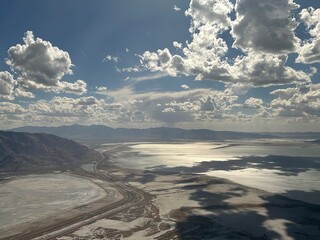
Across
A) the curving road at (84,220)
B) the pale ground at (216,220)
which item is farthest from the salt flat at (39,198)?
the pale ground at (216,220)

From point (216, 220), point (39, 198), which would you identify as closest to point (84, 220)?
point (216, 220)

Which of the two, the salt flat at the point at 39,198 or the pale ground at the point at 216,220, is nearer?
the pale ground at the point at 216,220

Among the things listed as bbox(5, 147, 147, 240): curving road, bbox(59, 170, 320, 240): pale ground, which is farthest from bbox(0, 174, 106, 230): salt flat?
bbox(59, 170, 320, 240): pale ground

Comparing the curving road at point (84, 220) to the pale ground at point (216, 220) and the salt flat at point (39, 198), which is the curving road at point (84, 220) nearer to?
the pale ground at point (216, 220)

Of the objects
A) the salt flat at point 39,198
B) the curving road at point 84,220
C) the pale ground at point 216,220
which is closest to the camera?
the pale ground at point 216,220

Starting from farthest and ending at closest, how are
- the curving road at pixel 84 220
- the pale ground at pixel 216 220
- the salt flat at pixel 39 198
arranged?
the salt flat at pixel 39 198 → the curving road at pixel 84 220 → the pale ground at pixel 216 220

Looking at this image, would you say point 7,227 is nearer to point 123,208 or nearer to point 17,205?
point 17,205

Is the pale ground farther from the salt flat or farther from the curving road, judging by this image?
the salt flat

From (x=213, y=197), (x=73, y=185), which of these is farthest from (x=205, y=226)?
(x=73, y=185)

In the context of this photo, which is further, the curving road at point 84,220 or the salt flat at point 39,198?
the salt flat at point 39,198
